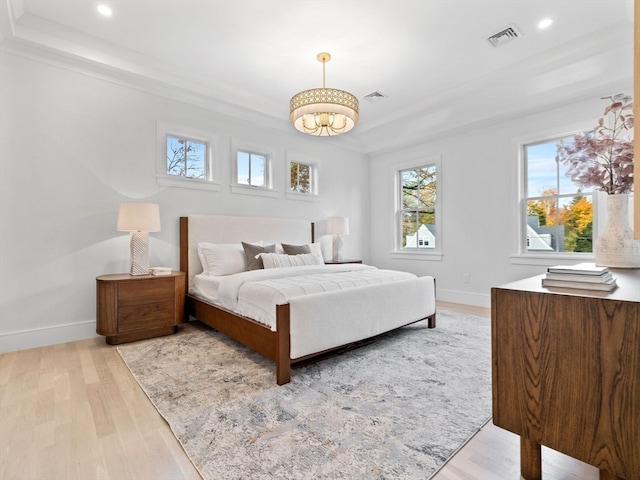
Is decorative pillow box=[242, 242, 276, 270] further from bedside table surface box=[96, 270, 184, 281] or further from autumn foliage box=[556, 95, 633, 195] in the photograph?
autumn foliage box=[556, 95, 633, 195]

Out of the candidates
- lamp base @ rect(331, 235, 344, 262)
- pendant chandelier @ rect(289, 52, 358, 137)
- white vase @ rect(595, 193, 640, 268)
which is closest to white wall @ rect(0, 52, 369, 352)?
pendant chandelier @ rect(289, 52, 358, 137)

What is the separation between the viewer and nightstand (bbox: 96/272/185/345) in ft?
9.70

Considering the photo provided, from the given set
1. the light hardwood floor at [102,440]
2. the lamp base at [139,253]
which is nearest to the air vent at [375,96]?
the lamp base at [139,253]

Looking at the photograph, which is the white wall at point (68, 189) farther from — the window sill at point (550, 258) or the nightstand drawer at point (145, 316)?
the window sill at point (550, 258)

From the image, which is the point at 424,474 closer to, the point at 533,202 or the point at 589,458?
the point at 589,458

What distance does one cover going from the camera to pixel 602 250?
70.5 inches

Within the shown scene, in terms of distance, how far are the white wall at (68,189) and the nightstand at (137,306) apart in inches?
15.3

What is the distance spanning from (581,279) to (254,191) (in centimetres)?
400

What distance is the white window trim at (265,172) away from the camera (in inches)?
172

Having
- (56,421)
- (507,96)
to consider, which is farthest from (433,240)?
(56,421)

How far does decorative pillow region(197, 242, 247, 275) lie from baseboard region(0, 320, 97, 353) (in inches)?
49.3

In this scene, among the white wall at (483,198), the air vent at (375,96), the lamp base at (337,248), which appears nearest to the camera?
the white wall at (483,198)

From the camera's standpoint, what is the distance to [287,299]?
2.31 metres

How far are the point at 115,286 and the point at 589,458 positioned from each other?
3383 mm
